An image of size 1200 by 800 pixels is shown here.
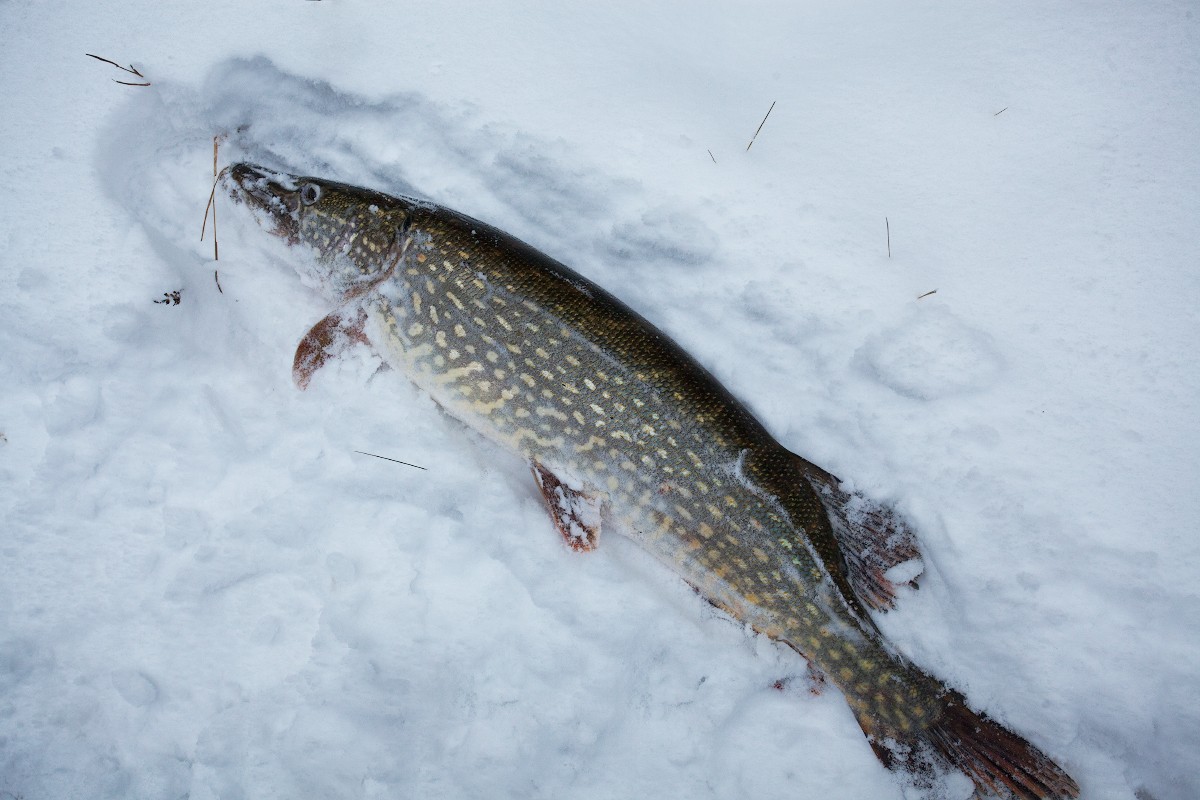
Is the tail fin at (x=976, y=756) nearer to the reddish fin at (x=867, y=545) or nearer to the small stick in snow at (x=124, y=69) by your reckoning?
the reddish fin at (x=867, y=545)

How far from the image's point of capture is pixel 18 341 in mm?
2059

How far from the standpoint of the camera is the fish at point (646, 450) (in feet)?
5.98

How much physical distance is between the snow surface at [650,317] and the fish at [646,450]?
16cm

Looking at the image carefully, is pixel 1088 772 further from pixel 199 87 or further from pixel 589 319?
pixel 199 87

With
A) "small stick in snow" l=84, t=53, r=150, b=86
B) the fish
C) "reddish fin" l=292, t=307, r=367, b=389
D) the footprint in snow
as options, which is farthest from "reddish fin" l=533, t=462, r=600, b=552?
"small stick in snow" l=84, t=53, r=150, b=86

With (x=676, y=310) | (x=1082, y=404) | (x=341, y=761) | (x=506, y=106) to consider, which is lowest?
(x=341, y=761)

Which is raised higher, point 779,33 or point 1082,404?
point 779,33

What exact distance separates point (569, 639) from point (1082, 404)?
1.91m

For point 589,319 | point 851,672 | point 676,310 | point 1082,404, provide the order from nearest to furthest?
point 851,672 → point 589,319 → point 1082,404 → point 676,310

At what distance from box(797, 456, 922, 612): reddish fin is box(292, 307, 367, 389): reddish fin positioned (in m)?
1.63

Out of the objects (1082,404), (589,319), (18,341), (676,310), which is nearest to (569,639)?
(589,319)

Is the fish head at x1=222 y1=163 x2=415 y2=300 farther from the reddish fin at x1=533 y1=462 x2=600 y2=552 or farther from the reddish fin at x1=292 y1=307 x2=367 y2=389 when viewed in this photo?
the reddish fin at x1=533 y1=462 x2=600 y2=552

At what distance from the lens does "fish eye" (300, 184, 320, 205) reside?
219 cm

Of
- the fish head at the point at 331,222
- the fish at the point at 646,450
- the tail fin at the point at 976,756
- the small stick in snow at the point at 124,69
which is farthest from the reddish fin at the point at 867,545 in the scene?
the small stick in snow at the point at 124,69
